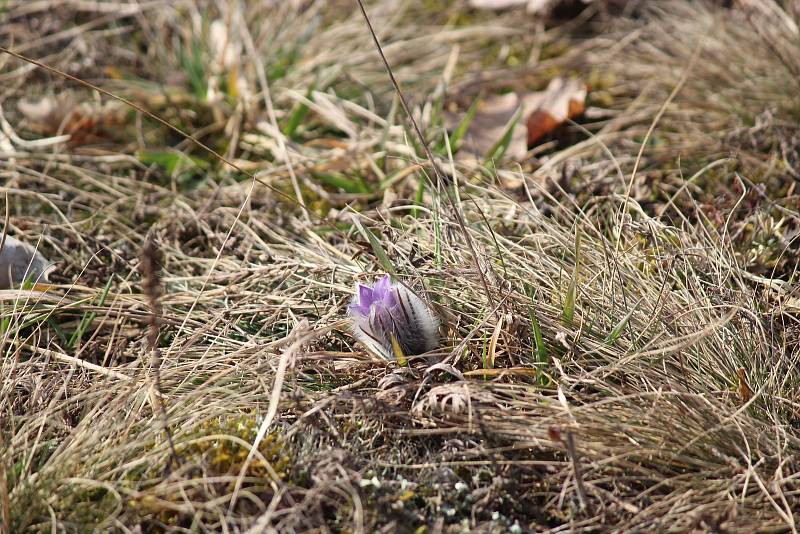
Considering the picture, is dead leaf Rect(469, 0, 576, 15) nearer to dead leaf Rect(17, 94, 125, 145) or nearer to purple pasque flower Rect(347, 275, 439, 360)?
dead leaf Rect(17, 94, 125, 145)

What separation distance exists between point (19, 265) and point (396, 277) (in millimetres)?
1090

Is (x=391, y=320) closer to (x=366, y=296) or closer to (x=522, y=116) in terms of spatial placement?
(x=366, y=296)

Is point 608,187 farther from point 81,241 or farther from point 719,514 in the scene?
point 81,241

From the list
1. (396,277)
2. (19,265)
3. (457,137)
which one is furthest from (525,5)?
(19,265)

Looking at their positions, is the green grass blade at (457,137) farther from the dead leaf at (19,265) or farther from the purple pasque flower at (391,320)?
the dead leaf at (19,265)

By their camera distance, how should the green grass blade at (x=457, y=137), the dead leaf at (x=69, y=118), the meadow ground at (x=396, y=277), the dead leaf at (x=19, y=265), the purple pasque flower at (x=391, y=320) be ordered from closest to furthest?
the meadow ground at (x=396, y=277)
the purple pasque flower at (x=391, y=320)
the dead leaf at (x=19, y=265)
the green grass blade at (x=457, y=137)
the dead leaf at (x=69, y=118)

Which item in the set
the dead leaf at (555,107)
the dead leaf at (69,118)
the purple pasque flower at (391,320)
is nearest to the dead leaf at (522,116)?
the dead leaf at (555,107)

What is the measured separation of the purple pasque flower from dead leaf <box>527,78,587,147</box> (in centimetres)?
122

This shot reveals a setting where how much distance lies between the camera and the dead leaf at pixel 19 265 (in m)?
2.14

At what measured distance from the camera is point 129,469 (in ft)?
5.08

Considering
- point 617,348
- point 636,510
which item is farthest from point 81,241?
point 636,510

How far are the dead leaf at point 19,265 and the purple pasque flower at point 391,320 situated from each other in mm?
925

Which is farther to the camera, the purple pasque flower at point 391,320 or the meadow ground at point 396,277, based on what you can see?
the purple pasque flower at point 391,320

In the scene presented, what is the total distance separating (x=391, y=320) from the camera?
1733mm
